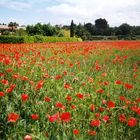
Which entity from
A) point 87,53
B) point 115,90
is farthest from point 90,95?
point 87,53

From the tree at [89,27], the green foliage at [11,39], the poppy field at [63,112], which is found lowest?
the tree at [89,27]

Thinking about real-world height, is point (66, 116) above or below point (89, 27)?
above

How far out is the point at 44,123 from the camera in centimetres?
484

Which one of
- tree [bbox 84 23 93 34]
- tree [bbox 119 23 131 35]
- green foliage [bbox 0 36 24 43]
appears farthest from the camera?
tree [bbox 84 23 93 34]

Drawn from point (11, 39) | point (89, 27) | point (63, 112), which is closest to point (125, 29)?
point (89, 27)

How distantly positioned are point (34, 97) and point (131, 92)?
81.3 inches

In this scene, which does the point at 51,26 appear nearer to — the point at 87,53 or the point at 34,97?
the point at 87,53

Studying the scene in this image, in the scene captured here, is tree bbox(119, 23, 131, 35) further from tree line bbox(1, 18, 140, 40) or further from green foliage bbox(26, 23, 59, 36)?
green foliage bbox(26, 23, 59, 36)

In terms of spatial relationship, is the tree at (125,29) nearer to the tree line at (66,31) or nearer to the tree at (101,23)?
the tree line at (66,31)

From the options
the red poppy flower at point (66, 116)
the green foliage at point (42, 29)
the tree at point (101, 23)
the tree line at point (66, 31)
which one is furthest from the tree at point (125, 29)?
the red poppy flower at point (66, 116)

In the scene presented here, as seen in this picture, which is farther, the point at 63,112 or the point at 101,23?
the point at 101,23

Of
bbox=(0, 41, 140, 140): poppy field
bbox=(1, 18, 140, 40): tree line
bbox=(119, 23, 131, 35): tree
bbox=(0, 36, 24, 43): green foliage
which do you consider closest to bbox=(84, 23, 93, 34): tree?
bbox=(1, 18, 140, 40): tree line

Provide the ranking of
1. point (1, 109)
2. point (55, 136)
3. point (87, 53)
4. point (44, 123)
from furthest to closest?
point (87, 53)
point (1, 109)
point (44, 123)
point (55, 136)

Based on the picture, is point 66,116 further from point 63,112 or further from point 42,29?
point 42,29
